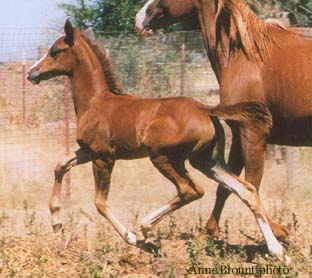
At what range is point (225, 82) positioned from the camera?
6801 mm

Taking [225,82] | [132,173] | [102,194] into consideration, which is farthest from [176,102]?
[132,173]

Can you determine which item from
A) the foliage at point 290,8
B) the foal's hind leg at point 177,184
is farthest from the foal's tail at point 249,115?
the foliage at point 290,8

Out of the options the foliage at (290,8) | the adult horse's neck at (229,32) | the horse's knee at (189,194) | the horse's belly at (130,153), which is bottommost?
the horse's knee at (189,194)

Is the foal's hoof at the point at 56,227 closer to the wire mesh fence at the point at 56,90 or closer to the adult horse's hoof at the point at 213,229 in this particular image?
the adult horse's hoof at the point at 213,229

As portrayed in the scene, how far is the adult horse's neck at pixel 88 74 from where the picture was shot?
7.68 m

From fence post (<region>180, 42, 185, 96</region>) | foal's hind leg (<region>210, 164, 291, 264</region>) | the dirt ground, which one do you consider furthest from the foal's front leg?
fence post (<region>180, 42, 185, 96</region>)

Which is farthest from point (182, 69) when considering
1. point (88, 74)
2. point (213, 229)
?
point (213, 229)

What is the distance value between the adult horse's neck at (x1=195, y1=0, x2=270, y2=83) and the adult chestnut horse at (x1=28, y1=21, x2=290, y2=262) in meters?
0.45

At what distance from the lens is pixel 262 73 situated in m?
6.72

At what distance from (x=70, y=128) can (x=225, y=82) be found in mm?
4589

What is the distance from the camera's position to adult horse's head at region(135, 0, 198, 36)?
7.34 metres

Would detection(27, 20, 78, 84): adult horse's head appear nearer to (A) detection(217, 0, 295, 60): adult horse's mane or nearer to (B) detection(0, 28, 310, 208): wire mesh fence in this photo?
(A) detection(217, 0, 295, 60): adult horse's mane

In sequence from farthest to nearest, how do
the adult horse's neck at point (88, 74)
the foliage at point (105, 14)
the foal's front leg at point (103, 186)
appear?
the foliage at point (105, 14), the adult horse's neck at point (88, 74), the foal's front leg at point (103, 186)

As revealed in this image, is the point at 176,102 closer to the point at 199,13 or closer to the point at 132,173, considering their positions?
the point at 199,13
